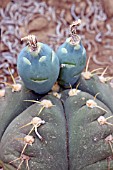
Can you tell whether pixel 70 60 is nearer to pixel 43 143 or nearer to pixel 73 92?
pixel 73 92

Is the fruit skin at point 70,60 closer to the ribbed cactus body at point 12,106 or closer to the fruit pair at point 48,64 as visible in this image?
the fruit pair at point 48,64

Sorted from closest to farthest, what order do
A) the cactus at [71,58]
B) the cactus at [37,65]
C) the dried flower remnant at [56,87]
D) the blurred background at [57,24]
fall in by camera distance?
the cactus at [37,65] < the cactus at [71,58] < the dried flower remnant at [56,87] < the blurred background at [57,24]

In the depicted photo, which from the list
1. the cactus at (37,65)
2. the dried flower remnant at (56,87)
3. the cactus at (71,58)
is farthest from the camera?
the dried flower remnant at (56,87)


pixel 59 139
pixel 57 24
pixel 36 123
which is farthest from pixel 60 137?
pixel 57 24

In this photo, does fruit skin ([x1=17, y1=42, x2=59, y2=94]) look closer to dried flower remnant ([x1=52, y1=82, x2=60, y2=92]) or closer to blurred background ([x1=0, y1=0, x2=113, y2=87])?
dried flower remnant ([x1=52, y1=82, x2=60, y2=92])

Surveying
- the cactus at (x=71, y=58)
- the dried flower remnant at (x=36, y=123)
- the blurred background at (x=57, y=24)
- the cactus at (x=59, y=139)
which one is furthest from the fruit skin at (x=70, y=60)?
the blurred background at (x=57, y=24)

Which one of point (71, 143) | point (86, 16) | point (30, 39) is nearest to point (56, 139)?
point (71, 143)

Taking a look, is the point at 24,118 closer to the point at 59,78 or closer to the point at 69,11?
the point at 59,78
